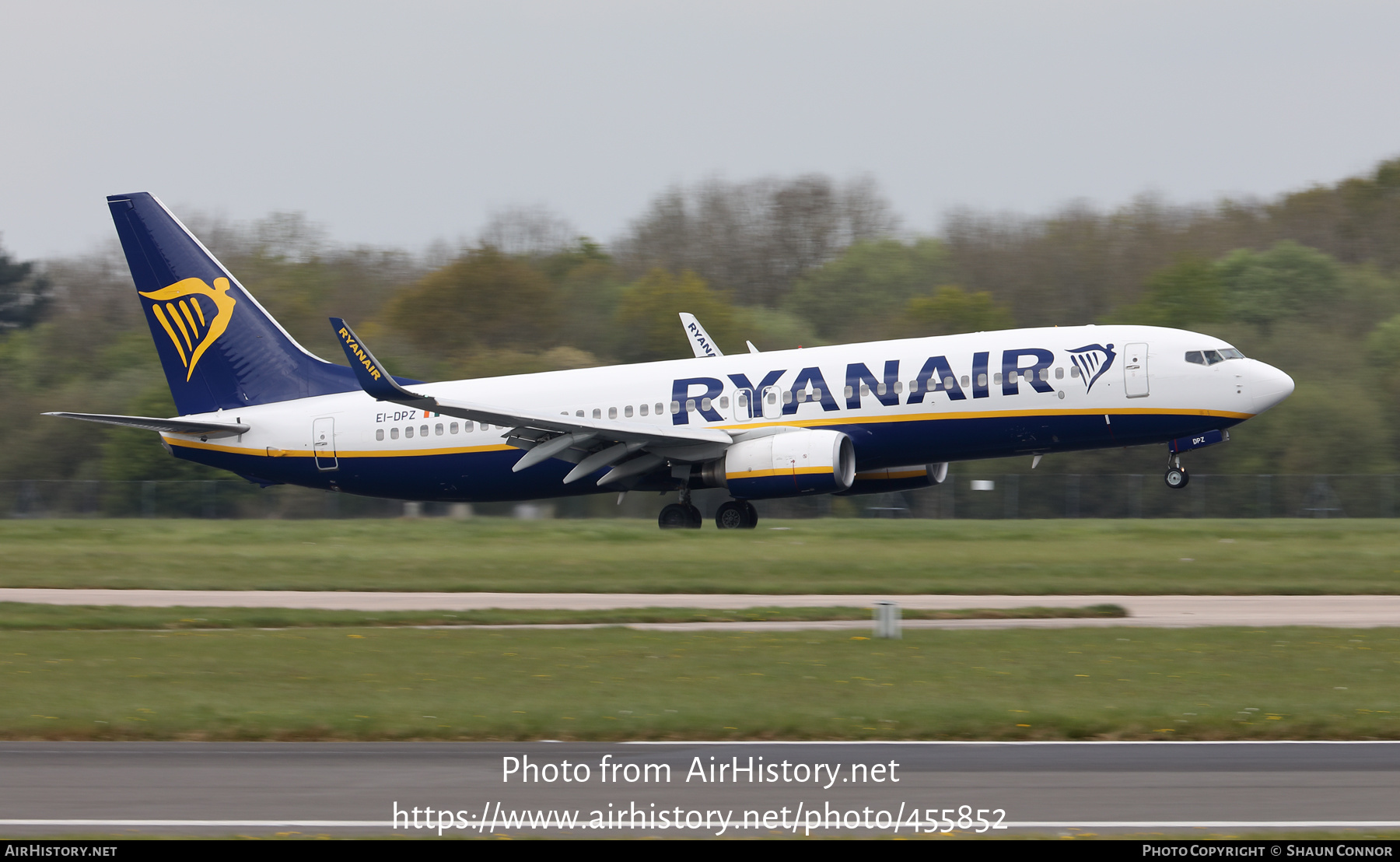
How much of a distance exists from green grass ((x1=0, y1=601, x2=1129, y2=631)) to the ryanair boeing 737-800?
8697 millimetres

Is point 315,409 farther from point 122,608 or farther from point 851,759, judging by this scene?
point 851,759

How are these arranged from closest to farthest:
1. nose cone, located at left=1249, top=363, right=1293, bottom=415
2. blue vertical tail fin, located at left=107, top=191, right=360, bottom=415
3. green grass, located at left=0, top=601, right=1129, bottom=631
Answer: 1. green grass, located at left=0, top=601, right=1129, bottom=631
2. nose cone, located at left=1249, top=363, right=1293, bottom=415
3. blue vertical tail fin, located at left=107, top=191, right=360, bottom=415

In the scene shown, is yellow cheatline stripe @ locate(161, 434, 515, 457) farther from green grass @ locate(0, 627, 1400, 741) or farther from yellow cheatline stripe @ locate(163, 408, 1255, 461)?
green grass @ locate(0, 627, 1400, 741)

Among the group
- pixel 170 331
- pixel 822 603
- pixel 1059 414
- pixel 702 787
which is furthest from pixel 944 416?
pixel 702 787

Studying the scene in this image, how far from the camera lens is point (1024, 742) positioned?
1334 centimetres

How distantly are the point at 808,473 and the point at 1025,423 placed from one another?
15.2 feet

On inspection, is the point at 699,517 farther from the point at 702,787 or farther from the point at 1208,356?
the point at 702,787

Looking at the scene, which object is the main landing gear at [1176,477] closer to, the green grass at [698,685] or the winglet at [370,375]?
the green grass at [698,685]

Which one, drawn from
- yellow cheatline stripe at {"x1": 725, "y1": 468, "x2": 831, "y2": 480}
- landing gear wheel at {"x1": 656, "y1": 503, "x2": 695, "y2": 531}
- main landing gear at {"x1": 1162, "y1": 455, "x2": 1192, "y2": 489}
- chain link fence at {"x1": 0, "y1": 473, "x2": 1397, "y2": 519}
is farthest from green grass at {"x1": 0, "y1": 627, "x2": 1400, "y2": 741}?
chain link fence at {"x1": 0, "y1": 473, "x2": 1397, "y2": 519}

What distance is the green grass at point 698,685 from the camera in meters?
13.9

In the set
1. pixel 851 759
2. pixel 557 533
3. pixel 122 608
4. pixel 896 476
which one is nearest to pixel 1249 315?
pixel 896 476

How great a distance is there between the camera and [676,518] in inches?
1399

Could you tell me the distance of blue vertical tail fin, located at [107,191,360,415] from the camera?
37.9 m

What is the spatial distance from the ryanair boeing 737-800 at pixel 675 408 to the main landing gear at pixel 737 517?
0.04m
